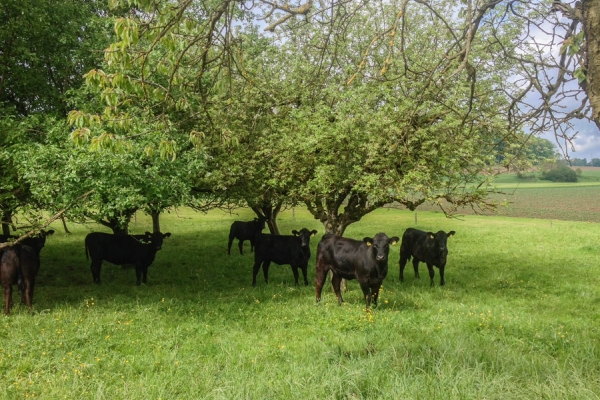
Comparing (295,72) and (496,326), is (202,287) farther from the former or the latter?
(496,326)

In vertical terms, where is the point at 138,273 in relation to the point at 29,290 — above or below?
below

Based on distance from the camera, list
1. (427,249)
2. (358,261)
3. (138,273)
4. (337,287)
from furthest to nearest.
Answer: (427,249) → (138,273) → (337,287) → (358,261)

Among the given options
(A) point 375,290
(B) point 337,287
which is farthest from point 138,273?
(A) point 375,290

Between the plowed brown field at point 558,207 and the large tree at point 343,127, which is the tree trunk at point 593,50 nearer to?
the large tree at point 343,127

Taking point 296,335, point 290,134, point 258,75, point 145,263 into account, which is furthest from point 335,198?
point 145,263

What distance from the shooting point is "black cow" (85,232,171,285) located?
14.1 m

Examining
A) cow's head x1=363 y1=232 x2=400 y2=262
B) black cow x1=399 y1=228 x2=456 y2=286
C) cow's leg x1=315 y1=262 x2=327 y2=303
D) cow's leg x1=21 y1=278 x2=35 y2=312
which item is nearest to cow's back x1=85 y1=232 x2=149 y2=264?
cow's leg x1=21 y1=278 x2=35 y2=312

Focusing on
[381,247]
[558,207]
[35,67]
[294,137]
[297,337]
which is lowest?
[558,207]

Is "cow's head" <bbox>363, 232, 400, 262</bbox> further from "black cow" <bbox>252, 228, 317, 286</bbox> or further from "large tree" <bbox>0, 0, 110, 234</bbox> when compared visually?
"large tree" <bbox>0, 0, 110, 234</bbox>

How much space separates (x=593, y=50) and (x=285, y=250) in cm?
1158

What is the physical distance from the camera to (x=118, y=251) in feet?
47.3

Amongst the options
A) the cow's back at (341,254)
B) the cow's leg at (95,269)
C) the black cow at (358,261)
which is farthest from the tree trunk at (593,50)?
the cow's leg at (95,269)

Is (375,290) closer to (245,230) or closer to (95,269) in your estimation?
(95,269)

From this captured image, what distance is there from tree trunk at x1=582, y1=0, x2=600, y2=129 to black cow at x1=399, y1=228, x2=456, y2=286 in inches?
413
